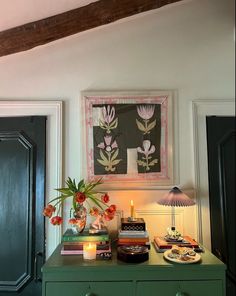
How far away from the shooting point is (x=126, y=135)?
1807 mm

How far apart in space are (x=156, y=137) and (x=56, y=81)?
80cm

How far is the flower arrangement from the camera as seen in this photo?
60.4 inches

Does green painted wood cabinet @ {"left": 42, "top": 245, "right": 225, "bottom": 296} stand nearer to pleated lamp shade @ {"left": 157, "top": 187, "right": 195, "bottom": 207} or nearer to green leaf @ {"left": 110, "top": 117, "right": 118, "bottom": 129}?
→ pleated lamp shade @ {"left": 157, "top": 187, "right": 195, "bottom": 207}

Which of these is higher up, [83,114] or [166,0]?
[166,0]

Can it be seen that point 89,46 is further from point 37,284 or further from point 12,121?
point 37,284

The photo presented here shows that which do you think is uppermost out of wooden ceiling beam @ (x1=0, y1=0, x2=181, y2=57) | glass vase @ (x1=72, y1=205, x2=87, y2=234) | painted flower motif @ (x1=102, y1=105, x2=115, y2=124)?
wooden ceiling beam @ (x1=0, y1=0, x2=181, y2=57)

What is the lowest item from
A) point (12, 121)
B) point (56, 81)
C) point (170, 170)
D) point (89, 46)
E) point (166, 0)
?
point (170, 170)

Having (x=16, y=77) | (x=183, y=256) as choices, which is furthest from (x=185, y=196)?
(x=16, y=77)

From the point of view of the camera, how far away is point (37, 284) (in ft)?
5.68

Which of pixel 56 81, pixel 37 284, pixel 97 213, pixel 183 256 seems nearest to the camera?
pixel 183 256

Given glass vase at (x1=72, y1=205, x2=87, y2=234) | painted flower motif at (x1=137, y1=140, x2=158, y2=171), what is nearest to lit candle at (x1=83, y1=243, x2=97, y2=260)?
glass vase at (x1=72, y1=205, x2=87, y2=234)

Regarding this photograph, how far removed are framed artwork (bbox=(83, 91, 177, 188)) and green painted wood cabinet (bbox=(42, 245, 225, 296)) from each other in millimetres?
594

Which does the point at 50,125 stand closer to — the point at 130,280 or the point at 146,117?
the point at 146,117

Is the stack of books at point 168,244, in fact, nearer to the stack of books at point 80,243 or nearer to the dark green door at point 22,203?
the stack of books at point 80,243
